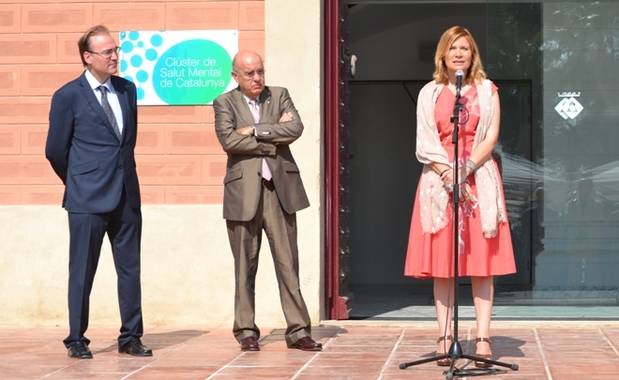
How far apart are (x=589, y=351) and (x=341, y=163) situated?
2.43 meters

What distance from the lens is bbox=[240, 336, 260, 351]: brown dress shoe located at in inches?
309

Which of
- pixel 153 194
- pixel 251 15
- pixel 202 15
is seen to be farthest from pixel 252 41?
pixel 153 194

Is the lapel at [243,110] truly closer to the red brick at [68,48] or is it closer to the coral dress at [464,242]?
the coral dress at [464,242]

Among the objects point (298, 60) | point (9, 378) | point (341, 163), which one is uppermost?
point (298, 60)

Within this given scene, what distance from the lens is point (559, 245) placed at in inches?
383

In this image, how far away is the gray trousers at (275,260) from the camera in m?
7.92

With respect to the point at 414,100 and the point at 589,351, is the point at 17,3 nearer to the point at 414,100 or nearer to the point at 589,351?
the point at 589,351

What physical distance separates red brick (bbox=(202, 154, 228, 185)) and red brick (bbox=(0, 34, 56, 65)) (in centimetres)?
131

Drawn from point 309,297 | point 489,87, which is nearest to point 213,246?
point 309,297

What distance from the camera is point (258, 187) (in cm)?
784

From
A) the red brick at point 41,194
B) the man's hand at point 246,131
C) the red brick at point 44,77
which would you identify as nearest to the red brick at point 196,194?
the red brick at point 41,194

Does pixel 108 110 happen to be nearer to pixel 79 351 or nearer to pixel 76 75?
pixel 79 351

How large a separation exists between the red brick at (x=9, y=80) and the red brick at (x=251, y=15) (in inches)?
64.0

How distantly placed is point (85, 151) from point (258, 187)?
1016mm
